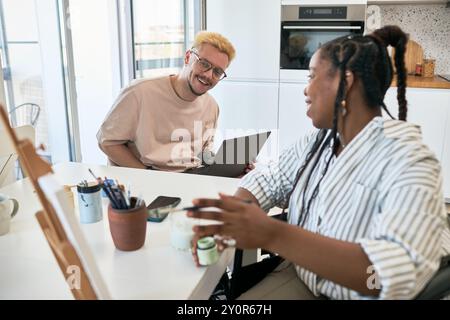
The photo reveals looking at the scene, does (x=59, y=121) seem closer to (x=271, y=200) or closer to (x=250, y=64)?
(x=250, y=64)

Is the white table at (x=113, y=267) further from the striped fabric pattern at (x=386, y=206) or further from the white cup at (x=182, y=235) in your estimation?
the striped fabric pattern at (x=386, y=206)

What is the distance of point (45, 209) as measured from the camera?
66 centimetres

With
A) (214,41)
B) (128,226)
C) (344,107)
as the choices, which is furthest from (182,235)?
(214,41)

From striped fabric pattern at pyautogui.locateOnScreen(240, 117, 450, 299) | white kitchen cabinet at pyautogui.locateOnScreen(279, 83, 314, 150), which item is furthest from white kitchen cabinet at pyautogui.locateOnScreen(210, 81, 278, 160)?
striped fabric pattern at pyautogui.locateOnScreen(240, 117, 450, 299)

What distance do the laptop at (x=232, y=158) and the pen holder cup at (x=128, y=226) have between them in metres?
0.86

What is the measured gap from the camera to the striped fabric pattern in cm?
80

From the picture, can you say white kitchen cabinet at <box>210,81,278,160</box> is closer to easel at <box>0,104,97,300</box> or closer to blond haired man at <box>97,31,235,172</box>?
blond haired man at <box>97,31,235,172</box>

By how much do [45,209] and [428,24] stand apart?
12.0 feet

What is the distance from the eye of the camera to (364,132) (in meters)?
1.00

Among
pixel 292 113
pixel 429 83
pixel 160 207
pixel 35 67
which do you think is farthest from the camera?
pixel 292 113

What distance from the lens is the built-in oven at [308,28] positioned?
3.19 meters

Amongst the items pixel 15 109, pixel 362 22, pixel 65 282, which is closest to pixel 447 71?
pixel 362 22

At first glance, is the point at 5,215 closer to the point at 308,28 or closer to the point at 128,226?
the point at 128,226

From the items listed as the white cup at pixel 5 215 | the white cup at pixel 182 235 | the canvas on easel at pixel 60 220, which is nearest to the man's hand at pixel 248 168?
the white cup at pixel 182 235
